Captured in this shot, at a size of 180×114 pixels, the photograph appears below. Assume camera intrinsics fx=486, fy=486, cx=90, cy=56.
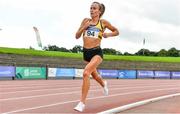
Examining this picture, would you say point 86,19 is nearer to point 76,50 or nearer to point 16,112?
point 16,112

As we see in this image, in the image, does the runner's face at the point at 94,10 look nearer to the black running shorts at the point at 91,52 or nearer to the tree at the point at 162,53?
the black running shorts at the point at 91,52

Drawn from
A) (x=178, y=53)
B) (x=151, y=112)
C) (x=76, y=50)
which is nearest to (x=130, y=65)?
(x=76, y=50)

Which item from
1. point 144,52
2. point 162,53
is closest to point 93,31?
point 144,52

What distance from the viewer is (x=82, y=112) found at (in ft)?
31.9

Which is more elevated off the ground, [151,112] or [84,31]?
[84,31]

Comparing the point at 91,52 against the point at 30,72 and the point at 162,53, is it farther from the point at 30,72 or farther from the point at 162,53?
the point at 162,53

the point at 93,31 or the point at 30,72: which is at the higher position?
the point at 93,31

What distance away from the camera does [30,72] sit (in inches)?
1571

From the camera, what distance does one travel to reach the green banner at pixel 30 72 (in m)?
38.4

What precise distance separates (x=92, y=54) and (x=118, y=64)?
55060mm

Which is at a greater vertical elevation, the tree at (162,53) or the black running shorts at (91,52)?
the tree at (162,53)

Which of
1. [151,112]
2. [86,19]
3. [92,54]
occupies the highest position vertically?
[86,19]

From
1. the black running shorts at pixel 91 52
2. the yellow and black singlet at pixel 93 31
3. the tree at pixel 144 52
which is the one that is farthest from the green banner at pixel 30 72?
the tree at pixel 144 52

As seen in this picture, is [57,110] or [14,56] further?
[14,56]
